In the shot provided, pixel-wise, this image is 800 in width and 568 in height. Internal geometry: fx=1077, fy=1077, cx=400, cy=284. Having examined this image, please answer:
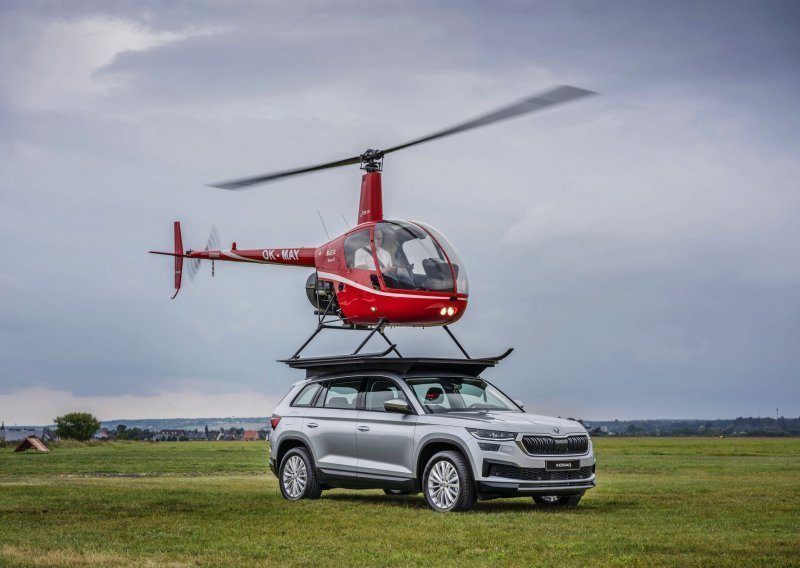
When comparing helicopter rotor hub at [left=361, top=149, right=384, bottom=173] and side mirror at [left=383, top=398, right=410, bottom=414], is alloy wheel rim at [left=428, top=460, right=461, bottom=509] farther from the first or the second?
helicopter rotor hub at [left=361, top=149, right=384, bottom=173]

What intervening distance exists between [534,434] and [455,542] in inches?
137

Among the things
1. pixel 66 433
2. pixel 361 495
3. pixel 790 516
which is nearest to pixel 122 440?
pixel 66 433

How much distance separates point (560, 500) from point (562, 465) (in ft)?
4.25

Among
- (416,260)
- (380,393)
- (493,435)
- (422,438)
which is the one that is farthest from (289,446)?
(416,260)

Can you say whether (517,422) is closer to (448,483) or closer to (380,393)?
(448,483)

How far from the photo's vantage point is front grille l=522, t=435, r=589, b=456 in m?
13.9

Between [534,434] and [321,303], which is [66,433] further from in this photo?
[534,434]

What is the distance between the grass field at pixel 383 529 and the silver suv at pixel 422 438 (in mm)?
400

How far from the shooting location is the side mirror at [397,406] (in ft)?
48.4

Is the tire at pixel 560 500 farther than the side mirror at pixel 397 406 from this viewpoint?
Yes

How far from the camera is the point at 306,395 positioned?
55.9ft

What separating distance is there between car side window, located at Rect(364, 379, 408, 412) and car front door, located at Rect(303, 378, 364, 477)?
25cm

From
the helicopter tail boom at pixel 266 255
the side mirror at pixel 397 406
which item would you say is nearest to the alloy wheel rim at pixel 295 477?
the side mirror at pixel 397 406

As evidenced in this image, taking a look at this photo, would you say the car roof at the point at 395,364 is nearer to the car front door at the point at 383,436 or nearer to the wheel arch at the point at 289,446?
the car front door at the point at 383,436
